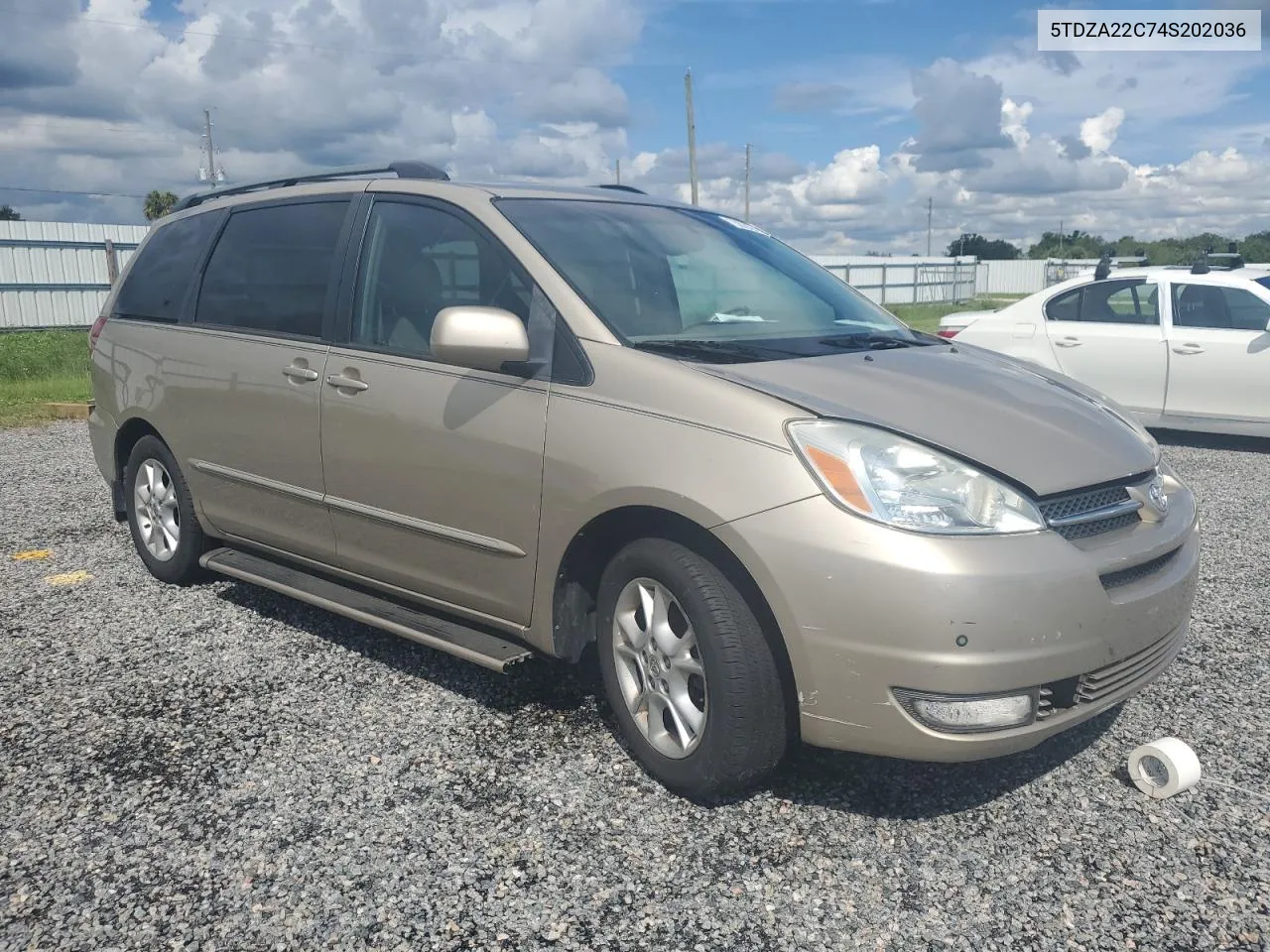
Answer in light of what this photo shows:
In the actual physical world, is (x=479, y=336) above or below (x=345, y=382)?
above

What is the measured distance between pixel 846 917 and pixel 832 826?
44 cm

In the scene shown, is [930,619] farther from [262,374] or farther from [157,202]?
[157,202]

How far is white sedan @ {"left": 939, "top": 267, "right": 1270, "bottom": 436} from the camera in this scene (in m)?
8.97

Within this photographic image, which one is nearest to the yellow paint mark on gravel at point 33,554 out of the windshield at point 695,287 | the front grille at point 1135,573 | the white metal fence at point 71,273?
the windshield at point 695,287

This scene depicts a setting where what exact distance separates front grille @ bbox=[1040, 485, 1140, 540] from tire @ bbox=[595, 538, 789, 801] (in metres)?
0.83

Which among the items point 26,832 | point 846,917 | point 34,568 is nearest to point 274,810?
A: point 26,832

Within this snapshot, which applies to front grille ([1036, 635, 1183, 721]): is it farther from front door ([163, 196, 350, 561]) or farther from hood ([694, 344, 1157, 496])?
front door ([163, 196, 350, 561])

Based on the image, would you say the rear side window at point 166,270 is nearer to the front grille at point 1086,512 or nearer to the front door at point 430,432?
the front door at point 430,432

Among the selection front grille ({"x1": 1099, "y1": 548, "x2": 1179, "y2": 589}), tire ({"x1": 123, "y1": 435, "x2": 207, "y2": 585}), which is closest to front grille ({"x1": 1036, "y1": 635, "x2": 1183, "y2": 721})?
front grille ({"x1": 1099, "y1": 548, "x2": 1179, "y2": 589})

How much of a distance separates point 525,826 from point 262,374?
7.52 ft

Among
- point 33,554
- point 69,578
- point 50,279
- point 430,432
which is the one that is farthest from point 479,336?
point 50,279

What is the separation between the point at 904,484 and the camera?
270 cm

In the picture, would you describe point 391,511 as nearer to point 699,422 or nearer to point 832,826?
point 699,422

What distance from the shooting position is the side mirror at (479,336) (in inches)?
126
